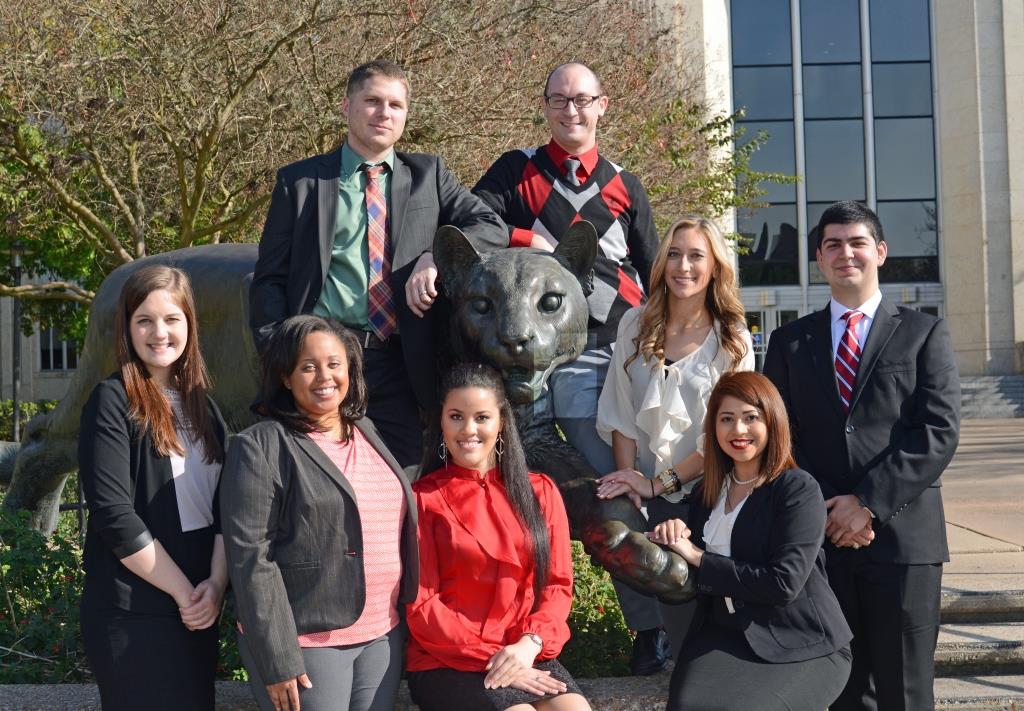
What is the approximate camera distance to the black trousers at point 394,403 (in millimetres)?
3340

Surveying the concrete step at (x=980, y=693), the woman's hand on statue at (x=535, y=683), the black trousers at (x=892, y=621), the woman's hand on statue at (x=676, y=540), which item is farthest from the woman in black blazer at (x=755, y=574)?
the concrete step at (x=980, y=693)

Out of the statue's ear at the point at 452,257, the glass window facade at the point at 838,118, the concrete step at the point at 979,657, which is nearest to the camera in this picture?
the statue's ear at the point at 452,257

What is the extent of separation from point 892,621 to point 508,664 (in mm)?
1302

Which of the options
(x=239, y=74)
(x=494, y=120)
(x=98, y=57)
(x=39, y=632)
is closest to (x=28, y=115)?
(x=98, y=57)

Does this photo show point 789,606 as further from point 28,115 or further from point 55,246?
point 55,246

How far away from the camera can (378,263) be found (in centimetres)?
334

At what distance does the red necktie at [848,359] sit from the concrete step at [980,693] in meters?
1.44

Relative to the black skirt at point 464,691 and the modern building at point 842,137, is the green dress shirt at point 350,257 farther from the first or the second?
the modern building at point 842,137

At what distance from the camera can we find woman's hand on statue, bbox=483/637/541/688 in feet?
9.45

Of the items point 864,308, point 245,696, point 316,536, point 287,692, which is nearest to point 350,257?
point 316,536

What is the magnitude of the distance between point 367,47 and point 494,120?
1.30 m

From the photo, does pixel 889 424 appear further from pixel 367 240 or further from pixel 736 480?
pixel 367 240

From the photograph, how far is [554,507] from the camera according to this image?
3.06 meters

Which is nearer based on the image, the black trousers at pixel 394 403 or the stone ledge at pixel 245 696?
the black trousers at pixel 394 403
